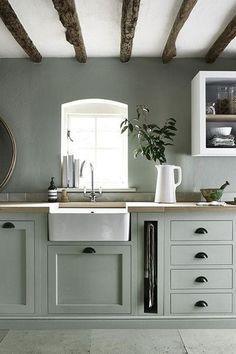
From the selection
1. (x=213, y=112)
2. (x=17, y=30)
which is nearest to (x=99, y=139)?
(x=213, y=112)

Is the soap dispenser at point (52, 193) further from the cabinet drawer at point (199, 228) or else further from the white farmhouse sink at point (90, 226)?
the cabinet drawer at point (199, 228)

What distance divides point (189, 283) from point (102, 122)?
5.89ft

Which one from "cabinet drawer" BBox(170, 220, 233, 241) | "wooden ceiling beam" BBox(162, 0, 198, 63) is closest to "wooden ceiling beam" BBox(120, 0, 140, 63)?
"wooden ceiling beam" BBox(162, 0, 198, 63)

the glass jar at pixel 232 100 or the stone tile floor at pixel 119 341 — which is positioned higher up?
the glass jar at pixel 232 100

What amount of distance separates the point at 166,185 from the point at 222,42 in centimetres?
129

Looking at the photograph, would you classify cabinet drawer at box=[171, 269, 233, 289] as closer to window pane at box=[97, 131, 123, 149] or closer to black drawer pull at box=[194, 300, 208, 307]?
black drawer pull at box=[194, 300, 208, 307]

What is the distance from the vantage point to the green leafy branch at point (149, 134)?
152 inches

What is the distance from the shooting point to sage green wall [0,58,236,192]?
4.05m

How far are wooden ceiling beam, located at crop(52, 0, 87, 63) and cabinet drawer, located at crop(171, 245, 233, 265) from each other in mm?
1822

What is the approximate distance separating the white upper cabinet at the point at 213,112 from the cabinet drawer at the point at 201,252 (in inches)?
33.4

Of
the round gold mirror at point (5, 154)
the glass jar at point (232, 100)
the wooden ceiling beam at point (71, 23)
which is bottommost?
the round gold mirror at point (5, 154)

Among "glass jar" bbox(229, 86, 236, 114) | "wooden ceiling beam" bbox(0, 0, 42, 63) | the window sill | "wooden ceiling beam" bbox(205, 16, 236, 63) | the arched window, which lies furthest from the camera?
the arched window

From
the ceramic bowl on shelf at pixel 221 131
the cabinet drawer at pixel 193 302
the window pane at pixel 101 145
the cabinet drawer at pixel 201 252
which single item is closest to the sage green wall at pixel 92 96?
the window pane at pixel 101 145

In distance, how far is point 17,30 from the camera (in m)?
3.19
